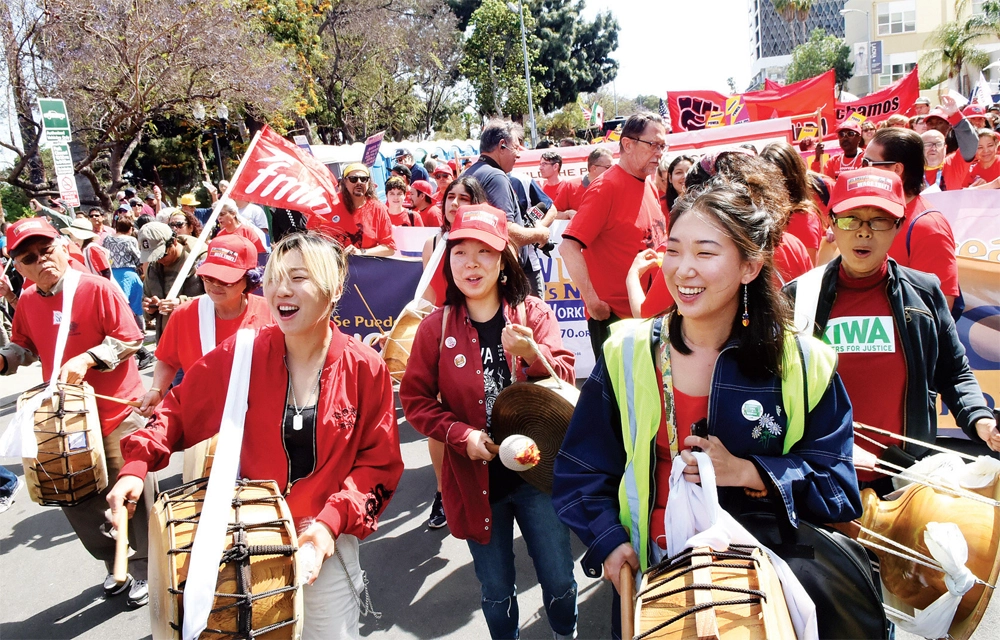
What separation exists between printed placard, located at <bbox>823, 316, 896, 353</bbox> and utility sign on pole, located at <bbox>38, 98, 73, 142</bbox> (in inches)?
400

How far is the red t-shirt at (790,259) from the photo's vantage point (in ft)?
11.2

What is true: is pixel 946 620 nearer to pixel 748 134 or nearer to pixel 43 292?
pixel 43 292

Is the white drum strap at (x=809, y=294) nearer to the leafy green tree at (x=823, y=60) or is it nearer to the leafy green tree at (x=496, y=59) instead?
the leafy green tree at (x=496, y=59)

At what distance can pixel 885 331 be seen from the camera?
8.72ft

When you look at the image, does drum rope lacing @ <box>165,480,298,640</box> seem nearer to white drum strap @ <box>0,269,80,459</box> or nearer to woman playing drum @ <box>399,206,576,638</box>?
woman playing drum @ <box>399,206,576,638</box>

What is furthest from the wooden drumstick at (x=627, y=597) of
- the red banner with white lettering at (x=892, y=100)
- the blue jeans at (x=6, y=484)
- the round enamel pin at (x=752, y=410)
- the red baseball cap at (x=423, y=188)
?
the red banner with white lettering at (x=892, y=100)

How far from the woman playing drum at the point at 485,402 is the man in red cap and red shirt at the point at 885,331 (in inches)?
41.6

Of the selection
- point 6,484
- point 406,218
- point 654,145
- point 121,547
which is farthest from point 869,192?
point 406,218

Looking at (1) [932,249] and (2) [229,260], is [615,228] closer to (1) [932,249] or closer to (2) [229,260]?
(1) [932,249]

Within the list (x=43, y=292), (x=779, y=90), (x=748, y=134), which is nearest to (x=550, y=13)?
(x=779, y=90)

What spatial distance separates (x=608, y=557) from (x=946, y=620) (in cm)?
111

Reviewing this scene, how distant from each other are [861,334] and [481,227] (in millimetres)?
1518

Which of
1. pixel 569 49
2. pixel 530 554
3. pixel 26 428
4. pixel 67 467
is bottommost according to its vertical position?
pixel 530 554

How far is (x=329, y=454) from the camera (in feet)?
8.49
